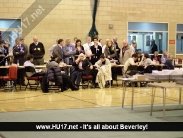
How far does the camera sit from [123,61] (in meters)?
14.9

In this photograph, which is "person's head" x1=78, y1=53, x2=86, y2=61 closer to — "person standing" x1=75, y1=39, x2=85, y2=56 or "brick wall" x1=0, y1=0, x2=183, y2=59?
"person standing" x1=75, y1=39, x2=85, y2=56

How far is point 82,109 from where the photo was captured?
8.53 metres

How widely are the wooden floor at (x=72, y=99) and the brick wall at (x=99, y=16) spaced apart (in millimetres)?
5662

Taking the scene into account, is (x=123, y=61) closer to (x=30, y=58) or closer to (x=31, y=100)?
(x=30, y=58)

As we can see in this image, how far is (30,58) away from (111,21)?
7191mm

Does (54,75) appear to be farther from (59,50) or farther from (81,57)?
(59,50)

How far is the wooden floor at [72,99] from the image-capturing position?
9.19m

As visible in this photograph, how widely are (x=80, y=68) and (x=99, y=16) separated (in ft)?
20.3

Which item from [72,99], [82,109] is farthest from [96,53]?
[82,109]

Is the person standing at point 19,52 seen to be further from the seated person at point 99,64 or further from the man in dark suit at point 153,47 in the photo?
the man in dark suit at point 153,47

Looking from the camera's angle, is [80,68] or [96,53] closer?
[80,68]

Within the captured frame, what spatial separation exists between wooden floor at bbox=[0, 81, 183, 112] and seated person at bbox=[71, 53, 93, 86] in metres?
0.50

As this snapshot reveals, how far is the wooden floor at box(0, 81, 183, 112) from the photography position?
9.19 meters

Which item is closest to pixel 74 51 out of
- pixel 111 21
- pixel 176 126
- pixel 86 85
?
pixel 86 85
